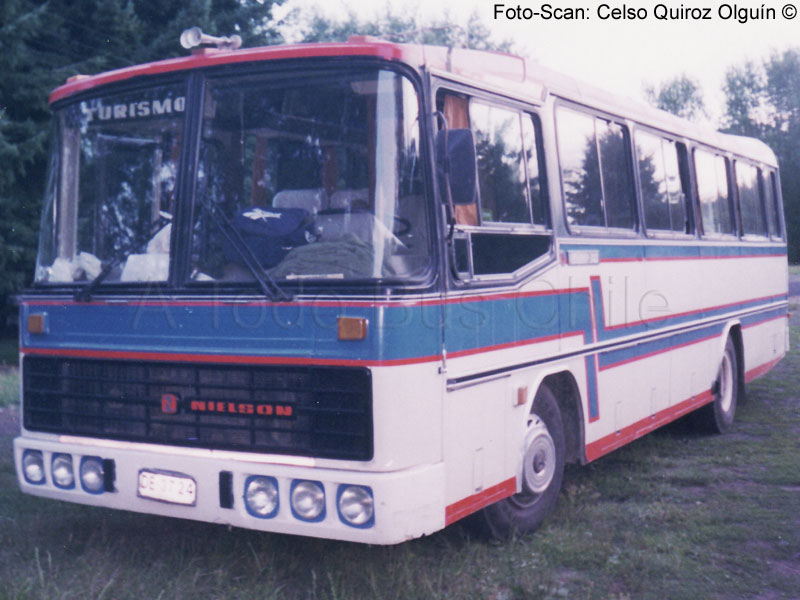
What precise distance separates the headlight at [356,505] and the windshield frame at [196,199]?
90cm

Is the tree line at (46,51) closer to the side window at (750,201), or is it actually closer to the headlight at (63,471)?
the side window at (750,201)

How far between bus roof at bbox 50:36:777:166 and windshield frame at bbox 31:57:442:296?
0.03 m

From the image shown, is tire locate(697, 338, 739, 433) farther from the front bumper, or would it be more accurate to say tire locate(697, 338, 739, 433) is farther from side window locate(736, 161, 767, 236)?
the front bumper

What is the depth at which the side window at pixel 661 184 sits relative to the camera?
25.7 ft

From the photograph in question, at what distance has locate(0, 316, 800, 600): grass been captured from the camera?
4988 millimetres

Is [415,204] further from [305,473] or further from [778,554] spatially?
[778,554]

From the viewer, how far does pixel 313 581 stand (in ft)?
15.9

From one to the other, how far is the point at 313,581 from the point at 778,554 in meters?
2.77

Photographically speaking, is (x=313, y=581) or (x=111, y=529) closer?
(x=313, y=581)

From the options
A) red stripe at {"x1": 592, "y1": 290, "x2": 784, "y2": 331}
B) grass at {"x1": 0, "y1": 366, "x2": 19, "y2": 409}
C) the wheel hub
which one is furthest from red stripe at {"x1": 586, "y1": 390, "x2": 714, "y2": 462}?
grass at {"x1": 0, "y1": 366, "x2": 19, "y2": 409}

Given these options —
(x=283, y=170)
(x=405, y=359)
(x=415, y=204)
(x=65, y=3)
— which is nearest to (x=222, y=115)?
(x=283, y=170)

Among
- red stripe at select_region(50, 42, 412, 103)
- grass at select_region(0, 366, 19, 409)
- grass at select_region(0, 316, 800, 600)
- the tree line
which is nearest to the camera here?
red stripe at select_region(50, 42, 412, 103)

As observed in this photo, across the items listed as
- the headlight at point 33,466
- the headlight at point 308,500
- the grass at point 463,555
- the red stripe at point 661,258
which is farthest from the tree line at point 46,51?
the headlight at point 308,500

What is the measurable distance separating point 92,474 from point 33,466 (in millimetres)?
482
